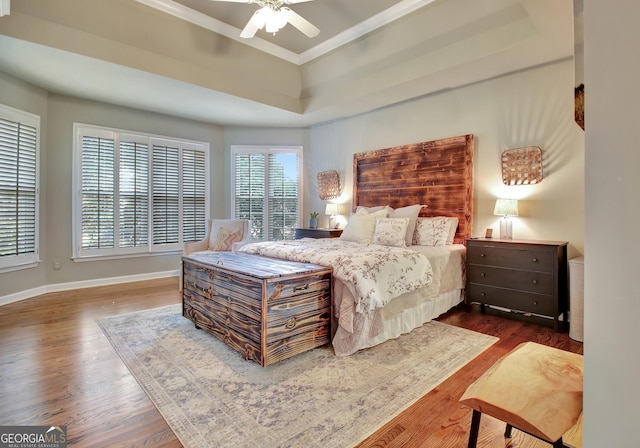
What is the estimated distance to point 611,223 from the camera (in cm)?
77

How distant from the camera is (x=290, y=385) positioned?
2.04 m

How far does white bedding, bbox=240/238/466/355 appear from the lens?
248cm

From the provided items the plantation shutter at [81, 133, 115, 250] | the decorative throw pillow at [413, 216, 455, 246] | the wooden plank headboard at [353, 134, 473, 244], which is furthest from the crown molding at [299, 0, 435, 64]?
the plantation shutter at [81, 133, 115, 250]

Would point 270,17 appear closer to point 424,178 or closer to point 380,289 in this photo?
point 380,289

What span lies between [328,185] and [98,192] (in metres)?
3.64

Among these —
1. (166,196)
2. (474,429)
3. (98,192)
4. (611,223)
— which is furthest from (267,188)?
(611,223)

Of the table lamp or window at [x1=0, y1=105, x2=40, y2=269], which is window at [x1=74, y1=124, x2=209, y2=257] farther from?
the table lamp

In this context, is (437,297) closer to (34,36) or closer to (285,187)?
(285,187)

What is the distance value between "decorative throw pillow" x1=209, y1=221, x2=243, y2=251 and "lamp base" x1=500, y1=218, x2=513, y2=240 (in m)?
3.58

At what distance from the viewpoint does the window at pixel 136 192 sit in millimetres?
4746

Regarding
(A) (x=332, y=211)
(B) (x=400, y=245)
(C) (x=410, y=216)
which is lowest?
(B) (x=400, y=245)

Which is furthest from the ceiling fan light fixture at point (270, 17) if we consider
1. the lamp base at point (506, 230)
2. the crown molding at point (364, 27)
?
the lamp base at point (506, 230)

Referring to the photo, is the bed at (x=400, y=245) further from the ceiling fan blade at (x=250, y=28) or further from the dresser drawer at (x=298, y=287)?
the ceiling fan blade at (x=250, y=28)

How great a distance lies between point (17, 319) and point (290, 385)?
3196 mm
